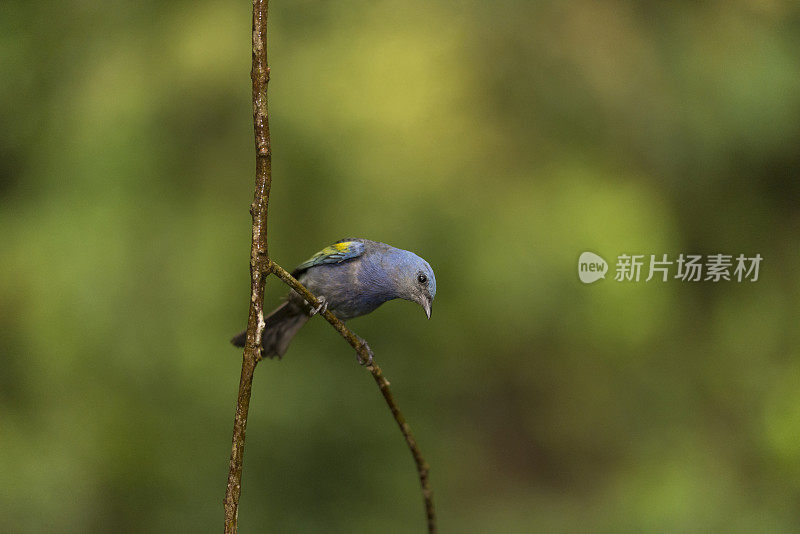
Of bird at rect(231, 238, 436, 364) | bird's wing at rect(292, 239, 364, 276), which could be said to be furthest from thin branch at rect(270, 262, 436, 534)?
bird's wing at rect(292, 239, 364, 276)

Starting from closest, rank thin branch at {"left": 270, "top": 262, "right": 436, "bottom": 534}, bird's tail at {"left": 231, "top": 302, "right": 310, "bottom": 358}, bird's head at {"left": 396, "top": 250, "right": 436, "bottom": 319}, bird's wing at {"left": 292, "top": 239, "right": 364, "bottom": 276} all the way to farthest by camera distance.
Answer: thin branch at {"left": 270, "top": 262, "right": 436, "bottom": 534}
bird's head at {"left": 396, "top": 250, "right": 436, "bottom": 319}
bird's wing at {"left": 292, "top": 239, "right": 364, "bottom": 276}
bird's tail at {"left": 231, "top": 302, "right": 310, "bottom": 358}

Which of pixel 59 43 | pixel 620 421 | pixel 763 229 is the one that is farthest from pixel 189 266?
pixel 763 229

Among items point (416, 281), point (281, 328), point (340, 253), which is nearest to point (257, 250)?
point (416, 281)

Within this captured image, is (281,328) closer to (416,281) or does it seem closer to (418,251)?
(416,281)

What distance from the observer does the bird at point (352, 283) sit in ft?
7.20

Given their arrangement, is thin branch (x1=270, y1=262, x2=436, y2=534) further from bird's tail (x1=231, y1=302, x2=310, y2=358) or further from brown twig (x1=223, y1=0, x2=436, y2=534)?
bird's tail (x1=231, y1=302, x2=310, y2=358)

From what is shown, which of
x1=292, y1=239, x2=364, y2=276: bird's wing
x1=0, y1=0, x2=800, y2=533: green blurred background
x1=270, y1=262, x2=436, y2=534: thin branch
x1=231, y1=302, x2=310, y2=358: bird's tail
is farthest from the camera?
x1=0, y1=0, x2=800, y2=533: green blurred background

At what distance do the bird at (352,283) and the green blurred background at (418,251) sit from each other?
4.82ft

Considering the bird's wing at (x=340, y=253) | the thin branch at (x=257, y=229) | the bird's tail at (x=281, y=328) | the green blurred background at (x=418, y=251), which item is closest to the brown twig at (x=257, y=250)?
the thin branch at (x=257, y=229)

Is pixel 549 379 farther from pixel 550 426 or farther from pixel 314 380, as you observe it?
pixel 314 380

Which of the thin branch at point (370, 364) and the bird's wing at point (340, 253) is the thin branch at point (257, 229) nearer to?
the thin branch at point (370, 364)

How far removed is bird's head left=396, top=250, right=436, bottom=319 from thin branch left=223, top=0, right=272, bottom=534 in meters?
0.59

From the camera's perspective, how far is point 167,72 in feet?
18.7

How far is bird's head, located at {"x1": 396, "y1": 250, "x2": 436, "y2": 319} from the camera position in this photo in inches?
84.0
